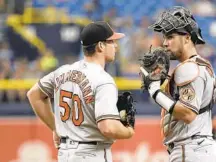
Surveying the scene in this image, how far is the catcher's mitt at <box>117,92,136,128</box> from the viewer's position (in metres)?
4.87

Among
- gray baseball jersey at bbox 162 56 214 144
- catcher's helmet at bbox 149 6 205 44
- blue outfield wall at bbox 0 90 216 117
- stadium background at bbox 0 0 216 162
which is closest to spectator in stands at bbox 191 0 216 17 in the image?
stadium background at bbox 0 0 216 162

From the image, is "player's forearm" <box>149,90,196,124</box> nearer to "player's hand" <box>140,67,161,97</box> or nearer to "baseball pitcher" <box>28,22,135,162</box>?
"player's hand" <box>140,67,161,97</box>

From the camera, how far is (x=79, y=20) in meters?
12.4

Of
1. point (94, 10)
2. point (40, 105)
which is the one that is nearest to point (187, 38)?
point (40, 105)

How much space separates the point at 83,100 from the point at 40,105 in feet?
2.05

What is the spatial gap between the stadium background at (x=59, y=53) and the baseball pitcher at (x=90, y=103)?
447cm

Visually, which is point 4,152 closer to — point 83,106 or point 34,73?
point 34,73

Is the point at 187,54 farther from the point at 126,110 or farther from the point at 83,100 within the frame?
the point at 83,100

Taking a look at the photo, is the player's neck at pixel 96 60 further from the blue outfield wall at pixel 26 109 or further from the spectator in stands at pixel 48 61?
the spectator in stands at pixel 48 61

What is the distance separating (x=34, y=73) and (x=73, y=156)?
632 cm

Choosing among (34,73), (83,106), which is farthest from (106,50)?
(34,73)

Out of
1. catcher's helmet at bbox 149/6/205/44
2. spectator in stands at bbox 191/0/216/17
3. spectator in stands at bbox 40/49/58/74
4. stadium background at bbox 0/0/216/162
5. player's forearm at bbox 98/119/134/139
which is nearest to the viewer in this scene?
player's forearm at bbox 98/119/134/139

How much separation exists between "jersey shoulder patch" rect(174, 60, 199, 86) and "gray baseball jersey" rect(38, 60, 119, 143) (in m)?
0.48

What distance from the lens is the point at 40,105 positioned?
17.4ft
